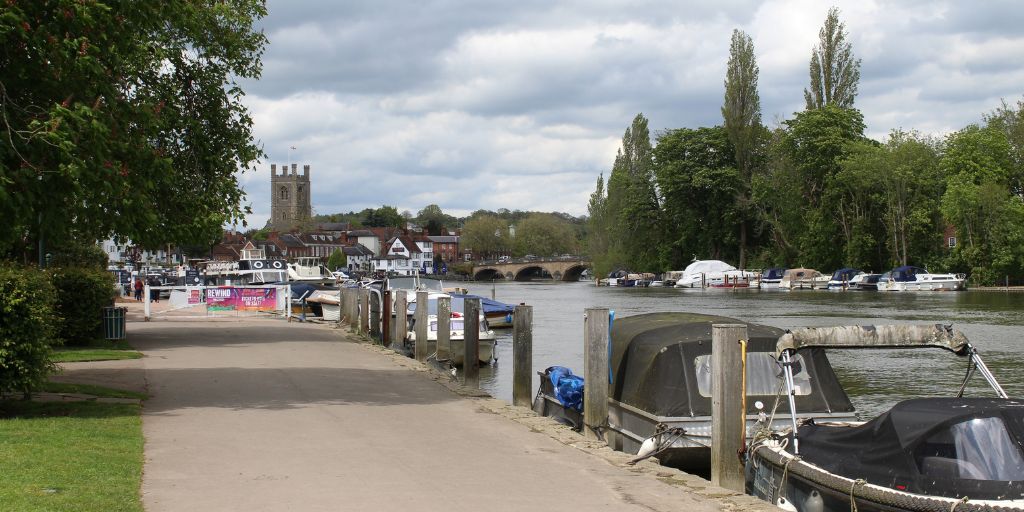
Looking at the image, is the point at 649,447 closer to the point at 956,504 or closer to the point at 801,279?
the point at 956,504

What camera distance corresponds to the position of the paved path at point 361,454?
30.4 feet

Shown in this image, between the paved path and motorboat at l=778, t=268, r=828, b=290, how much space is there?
257 ft

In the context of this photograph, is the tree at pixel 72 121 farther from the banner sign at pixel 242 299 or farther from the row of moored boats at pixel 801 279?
the row of moored boats at pixel 801 279

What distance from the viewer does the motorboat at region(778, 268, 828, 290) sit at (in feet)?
303

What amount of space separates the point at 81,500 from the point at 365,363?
14.6 meters

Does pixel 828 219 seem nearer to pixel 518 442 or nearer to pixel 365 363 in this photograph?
pixel 365 363

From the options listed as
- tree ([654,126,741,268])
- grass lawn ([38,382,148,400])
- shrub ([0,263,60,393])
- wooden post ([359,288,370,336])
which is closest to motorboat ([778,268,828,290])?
tree ([654,126,741,268])

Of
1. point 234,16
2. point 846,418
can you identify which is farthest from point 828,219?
point 846,418

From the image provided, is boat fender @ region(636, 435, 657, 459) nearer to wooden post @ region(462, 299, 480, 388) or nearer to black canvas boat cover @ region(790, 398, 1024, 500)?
black canvas boat cover @ region(790, 398, 1024, 500)

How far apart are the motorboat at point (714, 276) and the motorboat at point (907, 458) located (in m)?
91.8

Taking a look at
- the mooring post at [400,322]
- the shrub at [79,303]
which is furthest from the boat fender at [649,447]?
the shrub at [79,303]

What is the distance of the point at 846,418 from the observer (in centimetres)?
1367

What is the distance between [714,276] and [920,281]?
25.9 meters

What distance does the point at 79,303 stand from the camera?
2556 centimetres
